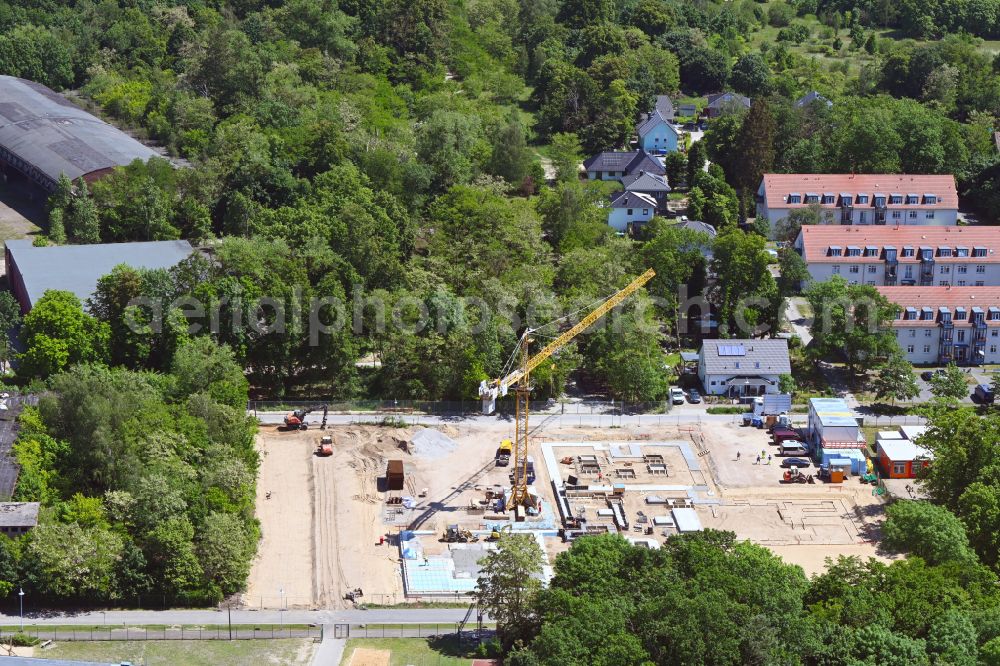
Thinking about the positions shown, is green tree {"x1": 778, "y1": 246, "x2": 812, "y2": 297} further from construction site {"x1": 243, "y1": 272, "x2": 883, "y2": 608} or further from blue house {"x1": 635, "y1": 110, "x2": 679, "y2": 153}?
blue house {"x1": 635, "y1": 110, "x2": 679, "y2": 153}

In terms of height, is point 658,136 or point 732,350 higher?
point 658,136

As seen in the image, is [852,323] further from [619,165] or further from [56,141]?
[56,141]

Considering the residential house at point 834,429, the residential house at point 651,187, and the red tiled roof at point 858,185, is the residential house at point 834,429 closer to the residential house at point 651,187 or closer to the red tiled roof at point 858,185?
the red tiled roof at point 858,185

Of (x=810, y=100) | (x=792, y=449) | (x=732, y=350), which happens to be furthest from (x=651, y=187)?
(x=792, y=449)

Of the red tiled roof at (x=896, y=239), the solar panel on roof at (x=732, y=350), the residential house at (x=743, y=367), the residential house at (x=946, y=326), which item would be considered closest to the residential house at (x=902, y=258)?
the red tiled roof at (x=896, y=239)

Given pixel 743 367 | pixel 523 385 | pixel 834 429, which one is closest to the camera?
pixel 834 429

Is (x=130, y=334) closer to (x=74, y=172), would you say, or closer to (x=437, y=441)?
(x=437, y=441)

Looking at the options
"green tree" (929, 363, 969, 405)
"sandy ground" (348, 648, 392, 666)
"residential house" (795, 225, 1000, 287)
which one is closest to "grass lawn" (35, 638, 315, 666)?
"sandy ground" (348, 648, 392, 666)
